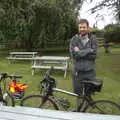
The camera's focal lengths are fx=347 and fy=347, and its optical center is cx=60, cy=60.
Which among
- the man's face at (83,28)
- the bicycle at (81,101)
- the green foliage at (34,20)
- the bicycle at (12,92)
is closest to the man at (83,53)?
the man's face at (83,28)

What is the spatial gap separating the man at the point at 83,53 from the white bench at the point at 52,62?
596 centimetres

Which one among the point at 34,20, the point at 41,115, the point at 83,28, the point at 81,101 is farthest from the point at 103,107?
the point at 34,20

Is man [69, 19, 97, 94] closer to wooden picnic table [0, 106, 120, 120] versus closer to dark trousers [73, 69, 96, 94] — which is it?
dark trousers [73, 69, 96, 94]

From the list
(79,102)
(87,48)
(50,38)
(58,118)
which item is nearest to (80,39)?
(87,48)

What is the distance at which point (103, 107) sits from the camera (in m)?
5.00

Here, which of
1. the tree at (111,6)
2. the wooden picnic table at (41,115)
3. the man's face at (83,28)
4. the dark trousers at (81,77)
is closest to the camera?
the wooden picnic table at (41,115)

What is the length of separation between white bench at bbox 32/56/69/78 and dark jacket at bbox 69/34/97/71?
601cm

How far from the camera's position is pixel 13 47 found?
24.7 m

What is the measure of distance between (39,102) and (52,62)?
23.0ft

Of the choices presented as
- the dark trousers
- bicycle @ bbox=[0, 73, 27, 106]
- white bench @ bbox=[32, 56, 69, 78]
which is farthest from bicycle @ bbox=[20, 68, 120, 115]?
white bench @ bbox=[32, 56, 69, 78]

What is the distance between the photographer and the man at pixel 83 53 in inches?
214

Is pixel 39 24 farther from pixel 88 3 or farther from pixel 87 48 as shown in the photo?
pixel 87 48

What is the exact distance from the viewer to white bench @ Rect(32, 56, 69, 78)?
39.3ft

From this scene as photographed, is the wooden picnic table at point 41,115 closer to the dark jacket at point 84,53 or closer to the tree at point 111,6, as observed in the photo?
the dark jacket at point 84,53
